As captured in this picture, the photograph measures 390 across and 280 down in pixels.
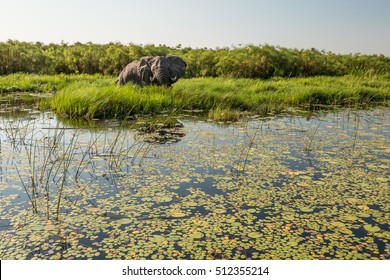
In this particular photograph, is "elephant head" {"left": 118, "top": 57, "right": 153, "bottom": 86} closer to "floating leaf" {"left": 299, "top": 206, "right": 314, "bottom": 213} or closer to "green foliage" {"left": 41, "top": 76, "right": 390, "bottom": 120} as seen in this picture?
"green foliage" {"left": 41, "top": 76, "right": 390, "bottom": 120}

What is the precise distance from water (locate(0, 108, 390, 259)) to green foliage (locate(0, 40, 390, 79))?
442 inches

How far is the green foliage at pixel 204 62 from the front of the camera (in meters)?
17.1

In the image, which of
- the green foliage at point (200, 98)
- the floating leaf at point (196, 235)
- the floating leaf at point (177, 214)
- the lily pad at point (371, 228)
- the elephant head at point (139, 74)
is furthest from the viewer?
the elephant head at point (139, 74)

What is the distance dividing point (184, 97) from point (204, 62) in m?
8.37

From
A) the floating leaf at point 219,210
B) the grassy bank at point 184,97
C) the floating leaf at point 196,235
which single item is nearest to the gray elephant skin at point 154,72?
the grassy bank at point 184,97

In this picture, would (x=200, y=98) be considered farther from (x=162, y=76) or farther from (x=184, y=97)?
(x=162, y=76)

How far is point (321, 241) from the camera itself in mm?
2949

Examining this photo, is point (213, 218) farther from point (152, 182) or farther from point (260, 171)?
point (260, 171)

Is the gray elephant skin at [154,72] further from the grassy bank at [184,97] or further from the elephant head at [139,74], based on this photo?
the grassy bank at [184,97]

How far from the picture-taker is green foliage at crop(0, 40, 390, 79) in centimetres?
1706

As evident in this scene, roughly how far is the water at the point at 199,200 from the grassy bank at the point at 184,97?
5.92ft

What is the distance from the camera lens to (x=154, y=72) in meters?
10.1


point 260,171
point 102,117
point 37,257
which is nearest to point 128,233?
point 37,257

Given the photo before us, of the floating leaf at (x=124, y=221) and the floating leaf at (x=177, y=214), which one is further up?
the floating leaf at (x=177, y=214)
